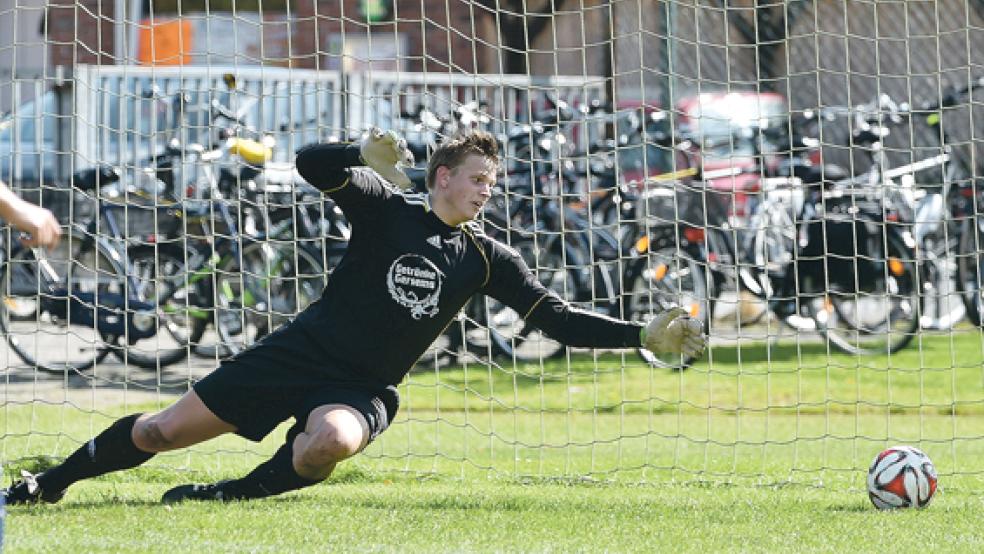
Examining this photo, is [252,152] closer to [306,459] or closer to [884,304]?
[884,304]

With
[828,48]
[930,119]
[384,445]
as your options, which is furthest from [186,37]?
[384,445]

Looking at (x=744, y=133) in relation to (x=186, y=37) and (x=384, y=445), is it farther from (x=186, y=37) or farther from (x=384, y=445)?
(x=186, y=37)

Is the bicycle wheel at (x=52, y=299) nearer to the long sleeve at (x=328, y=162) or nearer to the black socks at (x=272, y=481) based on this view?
the black socks at (x=272, y=481)

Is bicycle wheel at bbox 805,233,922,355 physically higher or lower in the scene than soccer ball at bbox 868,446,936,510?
lower

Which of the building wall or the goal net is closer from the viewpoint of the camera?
the goal net

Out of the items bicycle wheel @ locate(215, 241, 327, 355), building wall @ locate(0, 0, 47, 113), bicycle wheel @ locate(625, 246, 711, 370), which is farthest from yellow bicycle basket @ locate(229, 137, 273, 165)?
bicycle wheel @ locate(625, 246, 711, 370)

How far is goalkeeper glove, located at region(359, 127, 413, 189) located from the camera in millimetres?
5395

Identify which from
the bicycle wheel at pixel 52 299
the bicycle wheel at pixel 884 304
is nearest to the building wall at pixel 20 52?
the bicycle wheel at pixel 52 299

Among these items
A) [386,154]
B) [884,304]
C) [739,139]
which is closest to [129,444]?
[386,154]

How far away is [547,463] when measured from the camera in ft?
25.3

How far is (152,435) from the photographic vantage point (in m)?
5.65

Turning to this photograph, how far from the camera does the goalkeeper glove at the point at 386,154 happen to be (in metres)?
5.39

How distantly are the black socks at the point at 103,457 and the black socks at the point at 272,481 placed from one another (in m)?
0.35

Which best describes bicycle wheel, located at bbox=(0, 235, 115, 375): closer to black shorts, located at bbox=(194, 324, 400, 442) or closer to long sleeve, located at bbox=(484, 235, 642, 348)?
black shorts, located at bbox=(194, 324, 400, 442)
